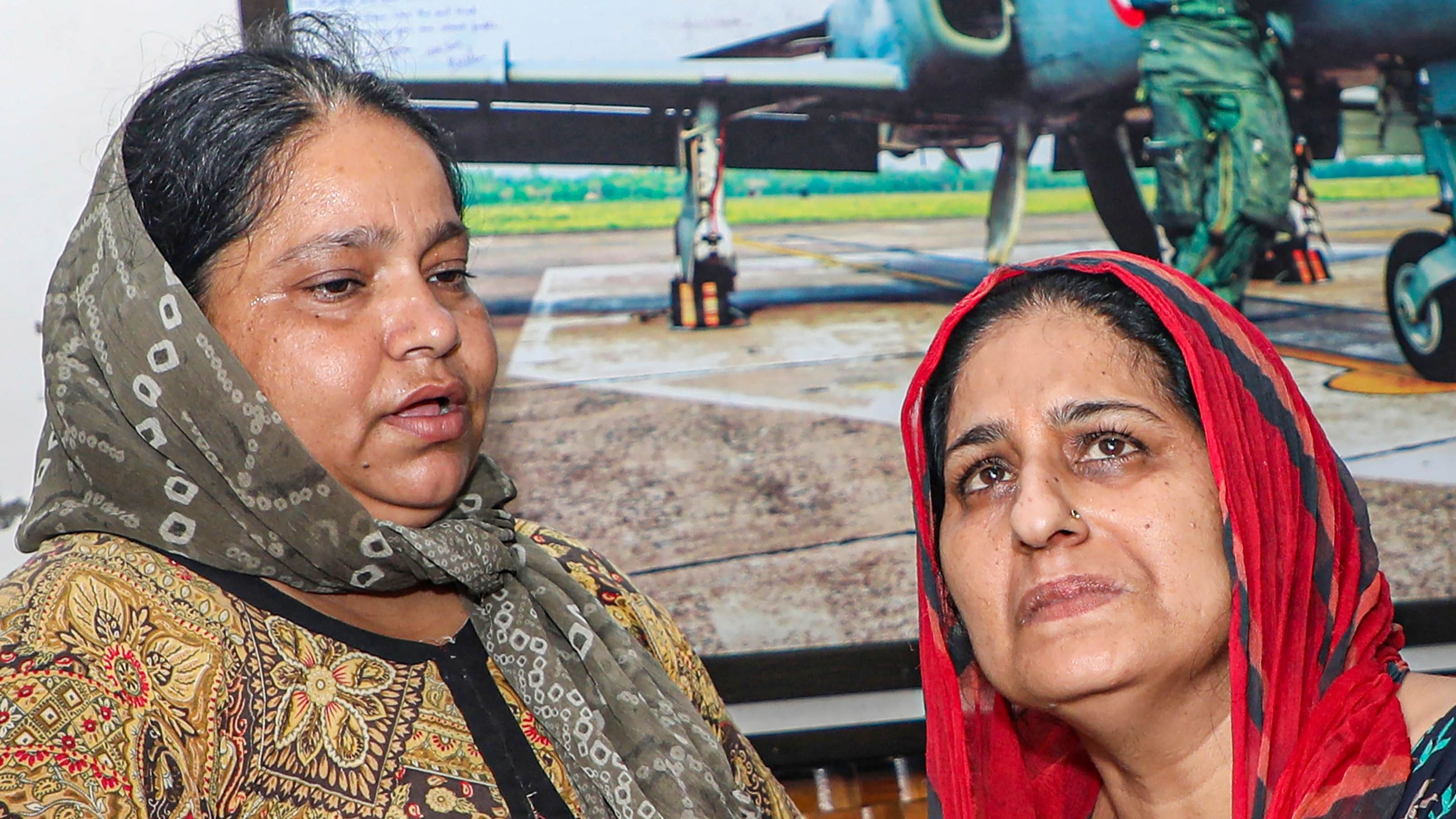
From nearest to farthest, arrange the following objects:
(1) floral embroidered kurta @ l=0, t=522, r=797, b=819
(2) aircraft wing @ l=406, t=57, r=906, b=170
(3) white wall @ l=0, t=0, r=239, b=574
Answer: (1) floral embroidered kurta @ l=0, t=522, r=797, b=819, (3) white wall @ l=0, t=0, r=239, b=574, (2) aircraft wing @ l=406, t=57, r=906, b=170

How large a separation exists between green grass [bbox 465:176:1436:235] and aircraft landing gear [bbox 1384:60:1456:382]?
74 millimetres

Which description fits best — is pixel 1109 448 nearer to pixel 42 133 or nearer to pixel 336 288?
pixel 336 288

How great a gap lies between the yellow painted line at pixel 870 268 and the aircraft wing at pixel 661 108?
0.17m

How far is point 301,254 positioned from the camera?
1.17 meters

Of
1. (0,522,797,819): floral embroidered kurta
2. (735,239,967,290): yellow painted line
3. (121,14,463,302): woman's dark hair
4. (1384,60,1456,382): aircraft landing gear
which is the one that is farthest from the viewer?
(1384,60,1456,382): aircraft landing gear

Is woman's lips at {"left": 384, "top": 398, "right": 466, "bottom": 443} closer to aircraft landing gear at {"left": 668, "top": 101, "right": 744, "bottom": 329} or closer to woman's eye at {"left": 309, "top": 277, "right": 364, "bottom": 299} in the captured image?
woman's eye at {"left": 309, "top": 277, "right": 364, "bottom": 299}

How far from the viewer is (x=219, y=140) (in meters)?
1.19

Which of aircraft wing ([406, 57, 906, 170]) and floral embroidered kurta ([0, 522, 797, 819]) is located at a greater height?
aircraft wing ([406, 57, 906, 170])

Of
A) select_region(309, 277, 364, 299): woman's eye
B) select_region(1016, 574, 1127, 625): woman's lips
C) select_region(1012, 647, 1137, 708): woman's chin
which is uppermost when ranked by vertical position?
select_region(309, 277, 364, 299): woman's eye

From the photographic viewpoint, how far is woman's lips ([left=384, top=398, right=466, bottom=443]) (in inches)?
48.5

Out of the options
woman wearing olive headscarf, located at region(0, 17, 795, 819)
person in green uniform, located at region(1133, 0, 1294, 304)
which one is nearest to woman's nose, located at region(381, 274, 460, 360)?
woman wearing olive headscarf, located at region(0, 17, 795, 819)

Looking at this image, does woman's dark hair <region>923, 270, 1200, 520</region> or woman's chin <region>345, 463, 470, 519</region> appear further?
woman's chin <region>345, 463, 470, 519</region>

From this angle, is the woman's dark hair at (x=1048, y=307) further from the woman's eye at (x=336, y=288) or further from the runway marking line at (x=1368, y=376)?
the runway marking line at (x=1368, y=376)

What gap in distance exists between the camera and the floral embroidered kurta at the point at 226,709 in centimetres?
97
